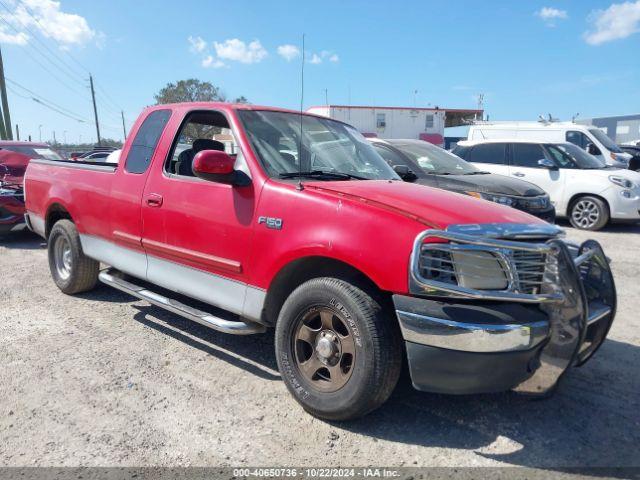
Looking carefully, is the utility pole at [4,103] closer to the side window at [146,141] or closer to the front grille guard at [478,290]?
the side window at [146,141]

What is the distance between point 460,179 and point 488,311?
17.6ft

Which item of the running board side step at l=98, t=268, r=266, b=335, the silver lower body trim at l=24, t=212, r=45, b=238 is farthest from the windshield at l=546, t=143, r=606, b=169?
the silver lower body trim at l=24, t=212, r=45, b=238

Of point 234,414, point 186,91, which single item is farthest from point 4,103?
point 234,414

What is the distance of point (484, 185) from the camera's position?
7.47 metres

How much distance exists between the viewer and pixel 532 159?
1042 centimetres

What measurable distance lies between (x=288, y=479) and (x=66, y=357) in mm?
2308

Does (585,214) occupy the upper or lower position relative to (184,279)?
lower

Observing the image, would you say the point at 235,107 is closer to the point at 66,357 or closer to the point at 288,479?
the point at 66,357

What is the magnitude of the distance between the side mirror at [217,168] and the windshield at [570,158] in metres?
8.78

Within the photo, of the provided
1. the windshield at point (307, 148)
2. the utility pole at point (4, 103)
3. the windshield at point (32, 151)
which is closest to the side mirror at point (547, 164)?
the windshield at point (307, 148)

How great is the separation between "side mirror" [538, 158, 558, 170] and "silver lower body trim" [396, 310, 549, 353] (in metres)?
8.16

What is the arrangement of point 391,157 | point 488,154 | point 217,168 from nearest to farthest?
point 217,168, point 391,157, point 488,154

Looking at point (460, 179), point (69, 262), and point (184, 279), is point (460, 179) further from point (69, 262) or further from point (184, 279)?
point (69, 262)

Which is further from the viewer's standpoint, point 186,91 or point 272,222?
point 186,91
